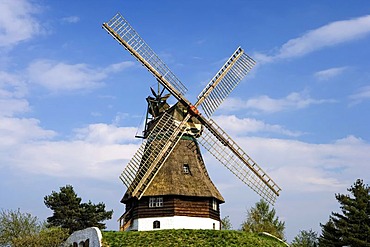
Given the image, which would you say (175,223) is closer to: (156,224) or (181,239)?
(156,224)

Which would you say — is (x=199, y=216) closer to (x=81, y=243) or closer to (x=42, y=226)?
(x=81, y=243)

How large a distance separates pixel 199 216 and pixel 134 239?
4.64m

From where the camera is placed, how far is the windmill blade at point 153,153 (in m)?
28.3

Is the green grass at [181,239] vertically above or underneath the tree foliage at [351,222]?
underneath

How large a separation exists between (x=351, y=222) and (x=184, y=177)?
15.7 meters

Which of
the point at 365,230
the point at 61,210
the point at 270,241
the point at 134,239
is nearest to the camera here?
the point at 134,239

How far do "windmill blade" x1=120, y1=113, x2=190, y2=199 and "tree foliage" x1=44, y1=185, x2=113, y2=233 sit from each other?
1372cm

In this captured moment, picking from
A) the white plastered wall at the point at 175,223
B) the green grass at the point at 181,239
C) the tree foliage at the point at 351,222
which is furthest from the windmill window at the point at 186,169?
the tree foliage at the point at 351,222

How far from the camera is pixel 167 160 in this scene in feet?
96.7

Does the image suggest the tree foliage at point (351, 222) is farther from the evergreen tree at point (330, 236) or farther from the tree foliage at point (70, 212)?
the tree foliage at point (70, 212)

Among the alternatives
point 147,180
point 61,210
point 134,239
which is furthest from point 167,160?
point 61,210

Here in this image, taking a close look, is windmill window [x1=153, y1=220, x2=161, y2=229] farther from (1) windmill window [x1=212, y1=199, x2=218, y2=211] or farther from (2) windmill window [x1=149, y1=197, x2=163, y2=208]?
(1) windmill window [x1=212, y1=199, x2=218, y2=211]

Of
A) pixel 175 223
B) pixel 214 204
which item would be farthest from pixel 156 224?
pixel 214 204

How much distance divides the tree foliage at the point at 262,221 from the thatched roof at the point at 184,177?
12.3 m
